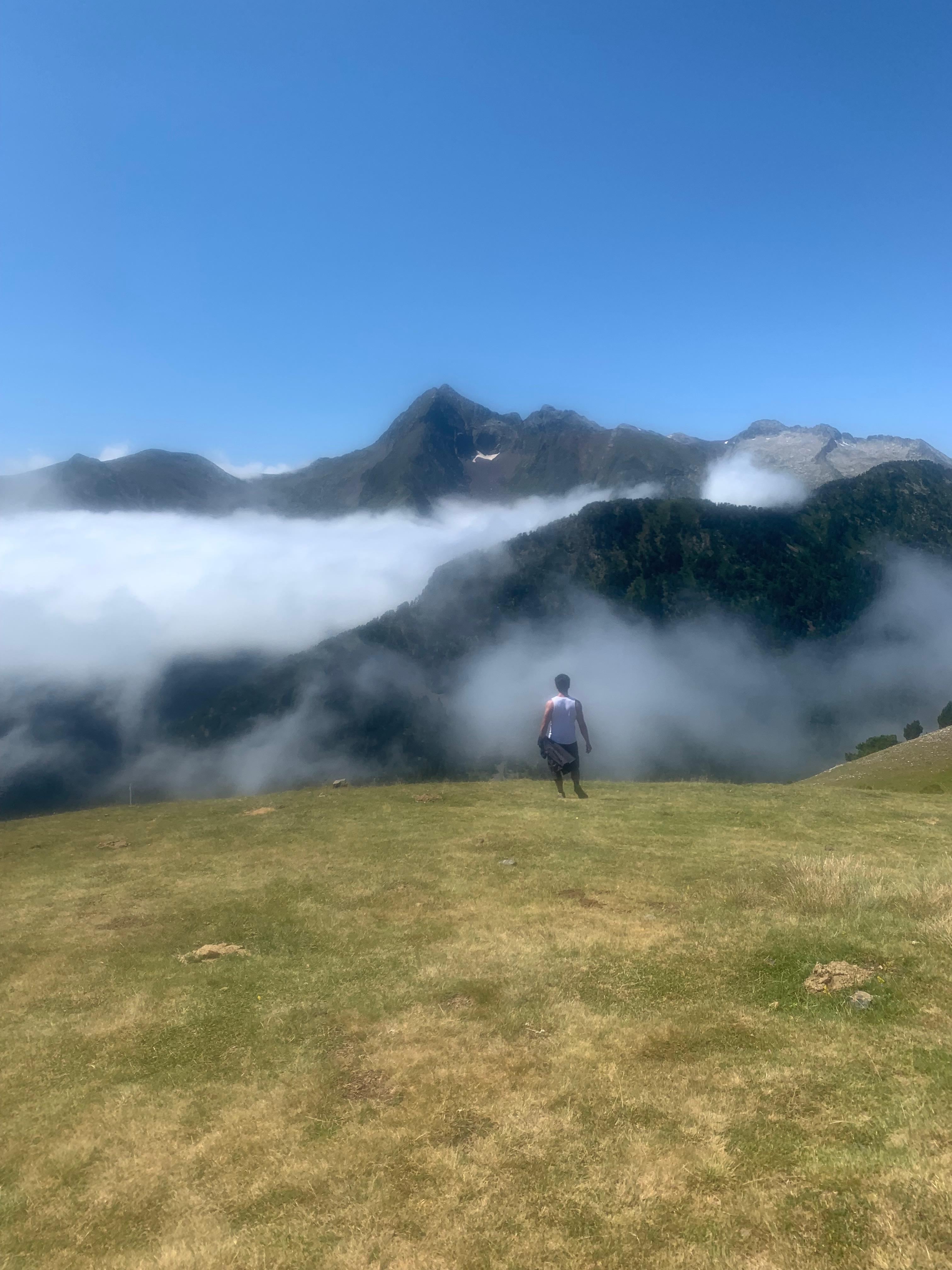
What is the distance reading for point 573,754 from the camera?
21594 millimetres

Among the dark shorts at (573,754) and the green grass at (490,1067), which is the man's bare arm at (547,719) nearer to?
the dark shorts at (573,754)

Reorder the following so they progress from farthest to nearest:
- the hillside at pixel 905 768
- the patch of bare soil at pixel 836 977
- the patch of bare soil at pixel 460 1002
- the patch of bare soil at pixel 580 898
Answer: the hillside at pixel 905 768 < the patch of bare soil at pixel 580 898 < the patch of bare soil at pixel 460 1002 < the patch of bare soil at pixel 836 977

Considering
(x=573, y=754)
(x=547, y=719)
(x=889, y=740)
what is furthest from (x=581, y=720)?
(x=889, y=740)

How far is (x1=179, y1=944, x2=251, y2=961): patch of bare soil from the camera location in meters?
11.4

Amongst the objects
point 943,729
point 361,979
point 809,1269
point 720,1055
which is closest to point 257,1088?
point 361,979

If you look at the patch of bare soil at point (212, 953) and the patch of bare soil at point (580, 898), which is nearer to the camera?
the patch of bare soil at point (212, 953)

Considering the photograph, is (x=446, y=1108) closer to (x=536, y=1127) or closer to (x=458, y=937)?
(x=536, y=1127)

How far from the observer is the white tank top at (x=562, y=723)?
21.4m

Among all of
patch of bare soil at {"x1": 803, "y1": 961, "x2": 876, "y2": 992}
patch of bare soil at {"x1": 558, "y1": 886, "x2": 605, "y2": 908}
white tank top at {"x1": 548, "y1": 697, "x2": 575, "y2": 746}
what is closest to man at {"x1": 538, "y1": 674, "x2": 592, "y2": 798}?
white tank top at {"x1": 548, "y1": 697, "x2": 575, "y2": 746}

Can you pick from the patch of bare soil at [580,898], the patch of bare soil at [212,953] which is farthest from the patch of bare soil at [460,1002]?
the patch of bare soil at [212,953]

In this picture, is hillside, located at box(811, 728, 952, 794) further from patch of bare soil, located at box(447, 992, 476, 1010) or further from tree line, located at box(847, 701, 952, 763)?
patch of bare soil, located at box(447, 992, 476, 1010)

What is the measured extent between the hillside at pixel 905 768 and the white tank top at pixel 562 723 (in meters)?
36.4

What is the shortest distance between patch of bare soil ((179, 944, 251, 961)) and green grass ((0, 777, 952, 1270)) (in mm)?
136

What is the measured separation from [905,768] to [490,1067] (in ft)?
220
